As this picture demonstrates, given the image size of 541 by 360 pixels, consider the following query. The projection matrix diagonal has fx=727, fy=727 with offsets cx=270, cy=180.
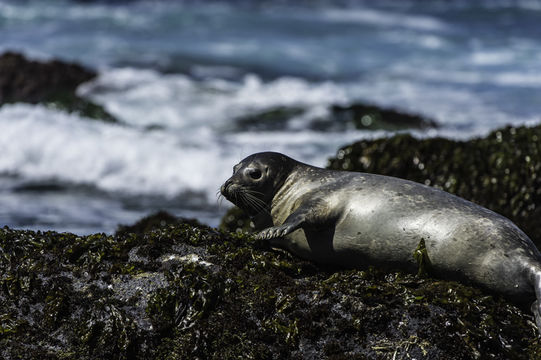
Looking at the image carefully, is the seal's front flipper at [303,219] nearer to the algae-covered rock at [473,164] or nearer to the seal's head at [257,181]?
the seal's head at [257,181]

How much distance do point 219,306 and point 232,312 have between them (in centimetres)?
9

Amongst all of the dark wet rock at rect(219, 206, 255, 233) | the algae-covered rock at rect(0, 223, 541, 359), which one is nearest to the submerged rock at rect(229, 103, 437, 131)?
the dark wet rock at rect(219, 206, 255, 233)

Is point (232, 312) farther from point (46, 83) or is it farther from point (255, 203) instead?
point (46, 83)

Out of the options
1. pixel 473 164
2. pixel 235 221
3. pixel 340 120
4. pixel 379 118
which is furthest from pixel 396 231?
pixel 340 120

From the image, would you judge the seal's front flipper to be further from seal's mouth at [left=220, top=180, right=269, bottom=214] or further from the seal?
seal's mouth at [left=220, top=180, right=269, bottom=214]

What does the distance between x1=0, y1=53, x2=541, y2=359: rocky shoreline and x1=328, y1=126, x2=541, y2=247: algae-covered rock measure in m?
3.12

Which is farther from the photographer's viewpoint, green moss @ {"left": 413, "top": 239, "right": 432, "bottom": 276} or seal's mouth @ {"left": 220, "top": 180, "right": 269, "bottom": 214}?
seal's mouth @ {"left": 220, "top": 180, "right": 269, "bottom": 214}

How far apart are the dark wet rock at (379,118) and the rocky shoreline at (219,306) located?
376 inches

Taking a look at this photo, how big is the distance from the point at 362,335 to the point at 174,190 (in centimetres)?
729

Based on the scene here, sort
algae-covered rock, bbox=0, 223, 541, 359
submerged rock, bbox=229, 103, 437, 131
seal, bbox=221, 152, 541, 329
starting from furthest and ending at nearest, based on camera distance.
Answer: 1. submerged rock, bbox=229, 103, 437, 131
2. seal, bbox=221, 152, 541, 329
3. algae-covered rock, bbox=0, 223, 541, 359

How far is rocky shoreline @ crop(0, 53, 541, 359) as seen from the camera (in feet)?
12.6

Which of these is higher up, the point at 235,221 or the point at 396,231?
the point at 396,231

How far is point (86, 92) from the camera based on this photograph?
1523 centimetres

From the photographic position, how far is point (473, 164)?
7383 millimetres
